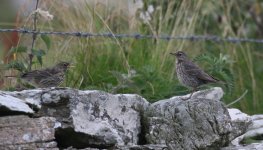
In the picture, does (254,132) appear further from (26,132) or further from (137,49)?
(26,132)

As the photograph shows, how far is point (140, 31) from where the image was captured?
366 inches

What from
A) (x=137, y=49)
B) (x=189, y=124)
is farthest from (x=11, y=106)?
(x=137, y=49)

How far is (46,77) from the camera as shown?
6949 millimetres

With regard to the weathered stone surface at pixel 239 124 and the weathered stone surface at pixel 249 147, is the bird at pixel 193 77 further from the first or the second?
the weathered stone surface at pixel 249 147

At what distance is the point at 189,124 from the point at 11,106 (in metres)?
1.53

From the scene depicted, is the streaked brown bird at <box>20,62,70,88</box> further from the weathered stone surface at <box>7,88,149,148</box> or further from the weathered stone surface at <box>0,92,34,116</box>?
the weathered stone surface at <box>0,92,34,116</box>

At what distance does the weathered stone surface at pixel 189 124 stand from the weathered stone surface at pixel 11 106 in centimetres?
111

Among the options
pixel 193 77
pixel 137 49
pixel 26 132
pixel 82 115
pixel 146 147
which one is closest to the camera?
pixel 26 132

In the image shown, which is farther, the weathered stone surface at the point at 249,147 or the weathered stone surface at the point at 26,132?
the weathered stone surface at the point at 249,147

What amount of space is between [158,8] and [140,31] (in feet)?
1.75

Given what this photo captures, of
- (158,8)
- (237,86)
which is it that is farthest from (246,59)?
(158,8)

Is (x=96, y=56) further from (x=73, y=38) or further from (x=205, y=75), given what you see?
(x=205, y=75)

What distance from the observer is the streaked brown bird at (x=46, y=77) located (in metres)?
6.64

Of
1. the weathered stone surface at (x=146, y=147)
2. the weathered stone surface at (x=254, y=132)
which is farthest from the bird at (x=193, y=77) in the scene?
the weathered stone surface at (x=146, y=147)
